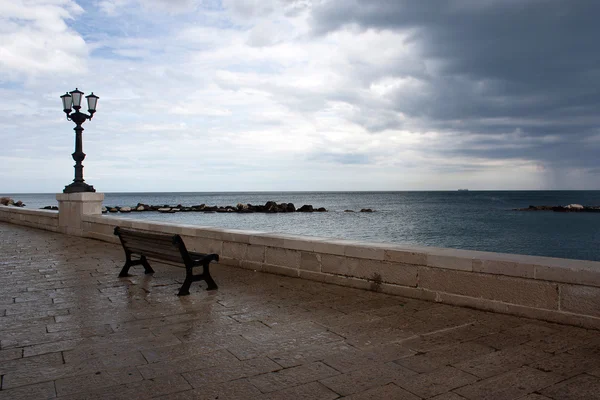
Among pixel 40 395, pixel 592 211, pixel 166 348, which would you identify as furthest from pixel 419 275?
pixel 592 211

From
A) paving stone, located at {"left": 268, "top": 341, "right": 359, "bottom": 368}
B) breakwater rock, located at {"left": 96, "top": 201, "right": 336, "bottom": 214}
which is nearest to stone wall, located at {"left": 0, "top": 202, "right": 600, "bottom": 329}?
paving stone, located at {"left": 268, "top": 341, "right": 359, "bottom": 368}

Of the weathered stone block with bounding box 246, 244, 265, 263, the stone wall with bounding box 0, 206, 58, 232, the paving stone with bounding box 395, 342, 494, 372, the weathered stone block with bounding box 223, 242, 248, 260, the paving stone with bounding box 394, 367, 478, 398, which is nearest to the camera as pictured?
the paving stone with bounding box 394, 367, 478, 398

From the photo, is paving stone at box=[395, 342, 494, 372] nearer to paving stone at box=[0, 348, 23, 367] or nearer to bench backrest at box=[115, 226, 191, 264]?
paving stone at box=[0, 348, 23, 367]

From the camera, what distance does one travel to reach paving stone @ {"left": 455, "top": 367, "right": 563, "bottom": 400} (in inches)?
107

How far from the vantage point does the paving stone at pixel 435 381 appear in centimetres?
278

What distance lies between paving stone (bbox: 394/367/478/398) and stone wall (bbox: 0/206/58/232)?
13291 millimetres

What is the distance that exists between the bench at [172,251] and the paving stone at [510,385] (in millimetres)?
3535

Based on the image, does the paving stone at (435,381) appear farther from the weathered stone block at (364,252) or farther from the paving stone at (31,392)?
the weathered stone block at (364,252)

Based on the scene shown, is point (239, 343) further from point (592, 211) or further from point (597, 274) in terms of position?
point (592, 211)

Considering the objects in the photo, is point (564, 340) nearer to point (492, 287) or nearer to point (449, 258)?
point (492, 287)

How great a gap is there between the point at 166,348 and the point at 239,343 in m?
0.57

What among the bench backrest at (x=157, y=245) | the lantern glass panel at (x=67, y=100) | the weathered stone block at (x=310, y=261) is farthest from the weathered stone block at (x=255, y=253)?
the lantern glass panel at (x=67, y=100)

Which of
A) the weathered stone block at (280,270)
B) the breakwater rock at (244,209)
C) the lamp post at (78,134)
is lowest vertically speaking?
the breakwater rock at (244,209)

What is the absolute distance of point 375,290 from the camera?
5.36 meters
